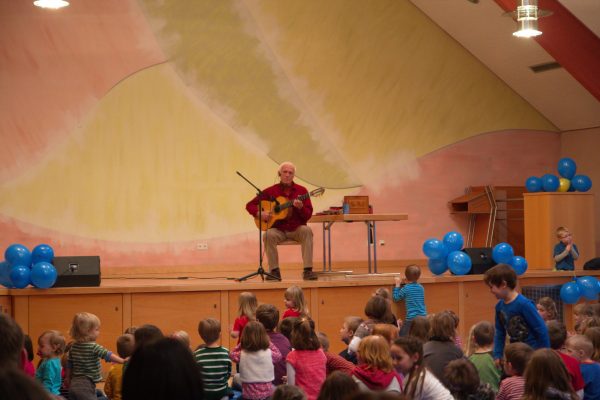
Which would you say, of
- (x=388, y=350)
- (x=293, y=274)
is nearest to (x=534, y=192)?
(x=293, y=274)

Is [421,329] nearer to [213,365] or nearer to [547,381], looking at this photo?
[213,365]

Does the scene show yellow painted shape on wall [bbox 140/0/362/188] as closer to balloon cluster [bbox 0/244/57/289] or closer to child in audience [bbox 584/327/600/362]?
balloon cluster [bbox 0/244/57/289]

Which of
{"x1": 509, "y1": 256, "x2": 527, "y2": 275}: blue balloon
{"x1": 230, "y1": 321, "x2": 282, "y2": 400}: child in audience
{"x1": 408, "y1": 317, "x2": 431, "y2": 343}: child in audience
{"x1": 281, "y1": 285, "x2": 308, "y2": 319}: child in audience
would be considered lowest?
{"x1": 230, "y1": 321, "x2": 282, "y2": 400}: child in audience

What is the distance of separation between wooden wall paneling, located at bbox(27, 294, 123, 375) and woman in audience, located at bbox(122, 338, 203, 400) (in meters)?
5.86

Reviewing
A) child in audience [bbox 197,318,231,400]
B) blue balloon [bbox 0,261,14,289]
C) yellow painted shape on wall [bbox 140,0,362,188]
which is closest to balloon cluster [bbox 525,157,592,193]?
yellow painted shape on wall [bbox 140,0,362,188]

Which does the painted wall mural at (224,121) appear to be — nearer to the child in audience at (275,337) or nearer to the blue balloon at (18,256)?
the blue balloon at (18,256)

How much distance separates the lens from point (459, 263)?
904cm

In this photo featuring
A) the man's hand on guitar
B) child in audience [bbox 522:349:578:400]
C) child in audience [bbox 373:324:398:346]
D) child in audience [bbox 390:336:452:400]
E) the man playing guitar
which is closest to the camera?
child in audience [bbox 522:349:578:400]

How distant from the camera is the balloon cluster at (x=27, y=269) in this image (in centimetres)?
756

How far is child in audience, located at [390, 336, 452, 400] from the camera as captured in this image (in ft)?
13.3

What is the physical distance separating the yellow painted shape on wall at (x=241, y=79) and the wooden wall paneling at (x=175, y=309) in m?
3.28

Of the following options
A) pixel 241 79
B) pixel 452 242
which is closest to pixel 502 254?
pixel 452 242

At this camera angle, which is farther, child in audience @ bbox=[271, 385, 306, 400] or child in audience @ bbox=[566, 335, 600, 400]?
child in audience @ bbox=[566, 335, 600, 400]

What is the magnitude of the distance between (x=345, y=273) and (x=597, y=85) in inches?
156
